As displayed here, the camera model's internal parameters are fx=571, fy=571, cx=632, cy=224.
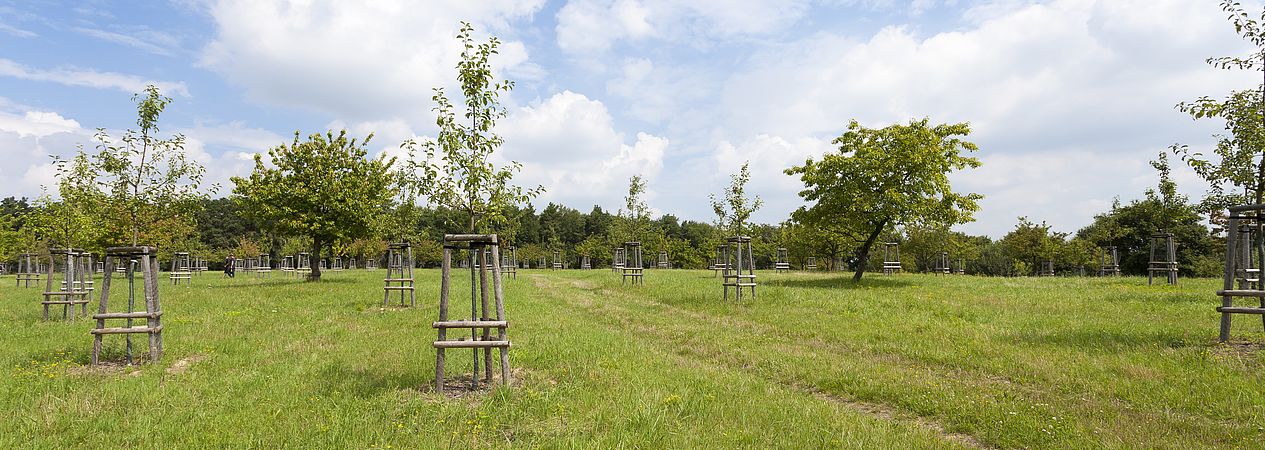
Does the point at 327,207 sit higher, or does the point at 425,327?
the point at 327,207

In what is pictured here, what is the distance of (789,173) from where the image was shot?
29.6 metres

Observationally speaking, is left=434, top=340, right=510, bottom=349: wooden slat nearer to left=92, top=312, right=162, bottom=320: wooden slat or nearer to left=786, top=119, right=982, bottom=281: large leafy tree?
left=92, top=312, right=162, bottom=320: wooden slat

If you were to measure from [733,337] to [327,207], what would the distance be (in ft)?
82.5

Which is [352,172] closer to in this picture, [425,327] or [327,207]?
[327,207]

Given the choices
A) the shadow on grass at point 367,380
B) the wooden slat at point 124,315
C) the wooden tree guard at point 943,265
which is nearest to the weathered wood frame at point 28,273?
the wooden slat at point 124,315

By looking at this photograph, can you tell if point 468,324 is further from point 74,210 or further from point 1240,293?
point 74,210

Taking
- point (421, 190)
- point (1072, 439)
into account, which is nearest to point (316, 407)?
point (421, 190)

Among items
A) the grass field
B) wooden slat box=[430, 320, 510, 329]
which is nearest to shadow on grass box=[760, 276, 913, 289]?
the grass field

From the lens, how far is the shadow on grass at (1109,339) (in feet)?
34.2

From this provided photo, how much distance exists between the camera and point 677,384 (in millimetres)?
8172

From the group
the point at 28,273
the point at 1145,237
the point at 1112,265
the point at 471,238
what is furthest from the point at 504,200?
the point at 1145,237

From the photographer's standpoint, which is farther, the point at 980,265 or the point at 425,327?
the point at 980,265

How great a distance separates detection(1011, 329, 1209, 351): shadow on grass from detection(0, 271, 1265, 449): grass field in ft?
0.23

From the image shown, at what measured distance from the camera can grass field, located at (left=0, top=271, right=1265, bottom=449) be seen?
607cm
